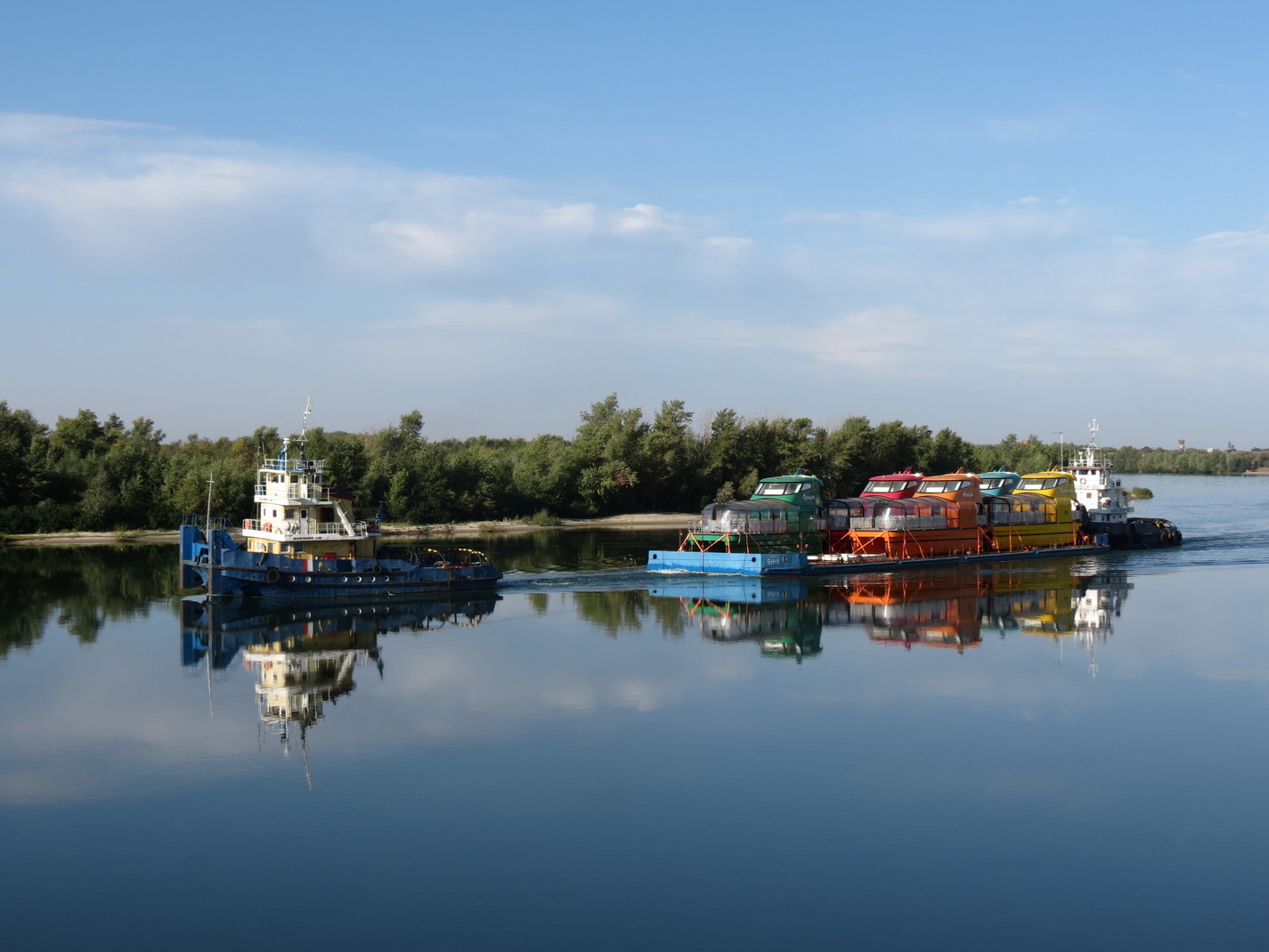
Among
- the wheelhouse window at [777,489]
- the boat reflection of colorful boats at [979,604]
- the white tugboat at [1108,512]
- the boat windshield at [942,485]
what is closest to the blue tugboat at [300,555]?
the boat reflection of colorful boats at [979,604]

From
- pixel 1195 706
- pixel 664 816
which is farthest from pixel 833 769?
pixel 1195 706

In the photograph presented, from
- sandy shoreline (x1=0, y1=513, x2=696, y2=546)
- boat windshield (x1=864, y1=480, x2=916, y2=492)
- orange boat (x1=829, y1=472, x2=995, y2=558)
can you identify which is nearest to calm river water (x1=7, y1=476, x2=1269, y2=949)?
orange boat (x1=829, y1=472, x2=995, y2=558)

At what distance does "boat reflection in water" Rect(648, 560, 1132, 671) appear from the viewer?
35719 mm

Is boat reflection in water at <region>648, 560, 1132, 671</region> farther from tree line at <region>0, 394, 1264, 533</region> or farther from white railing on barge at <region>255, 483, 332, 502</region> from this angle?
tree line at <region>0, 394, 1264, 533</region>

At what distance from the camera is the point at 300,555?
41344mm

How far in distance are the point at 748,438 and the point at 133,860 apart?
87.7 m

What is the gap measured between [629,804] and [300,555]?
25681 millimetres

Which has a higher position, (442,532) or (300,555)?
(300,555)

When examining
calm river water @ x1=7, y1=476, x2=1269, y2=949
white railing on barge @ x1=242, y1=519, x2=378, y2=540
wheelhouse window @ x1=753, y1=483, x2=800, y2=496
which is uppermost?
wheelhouse window @ x1=753, y1=483, x2=800, y2=496

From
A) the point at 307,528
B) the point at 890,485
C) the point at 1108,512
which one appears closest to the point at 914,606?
the point at 890,485

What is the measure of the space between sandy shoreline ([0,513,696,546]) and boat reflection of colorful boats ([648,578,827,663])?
32812mm

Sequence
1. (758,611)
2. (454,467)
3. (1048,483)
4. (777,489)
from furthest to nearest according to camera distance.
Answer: (454,467), (1048,483), (777,489), (758,611)

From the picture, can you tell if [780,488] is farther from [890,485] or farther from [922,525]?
[890,485]

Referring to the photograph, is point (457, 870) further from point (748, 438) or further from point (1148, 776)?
point (748, 438)
